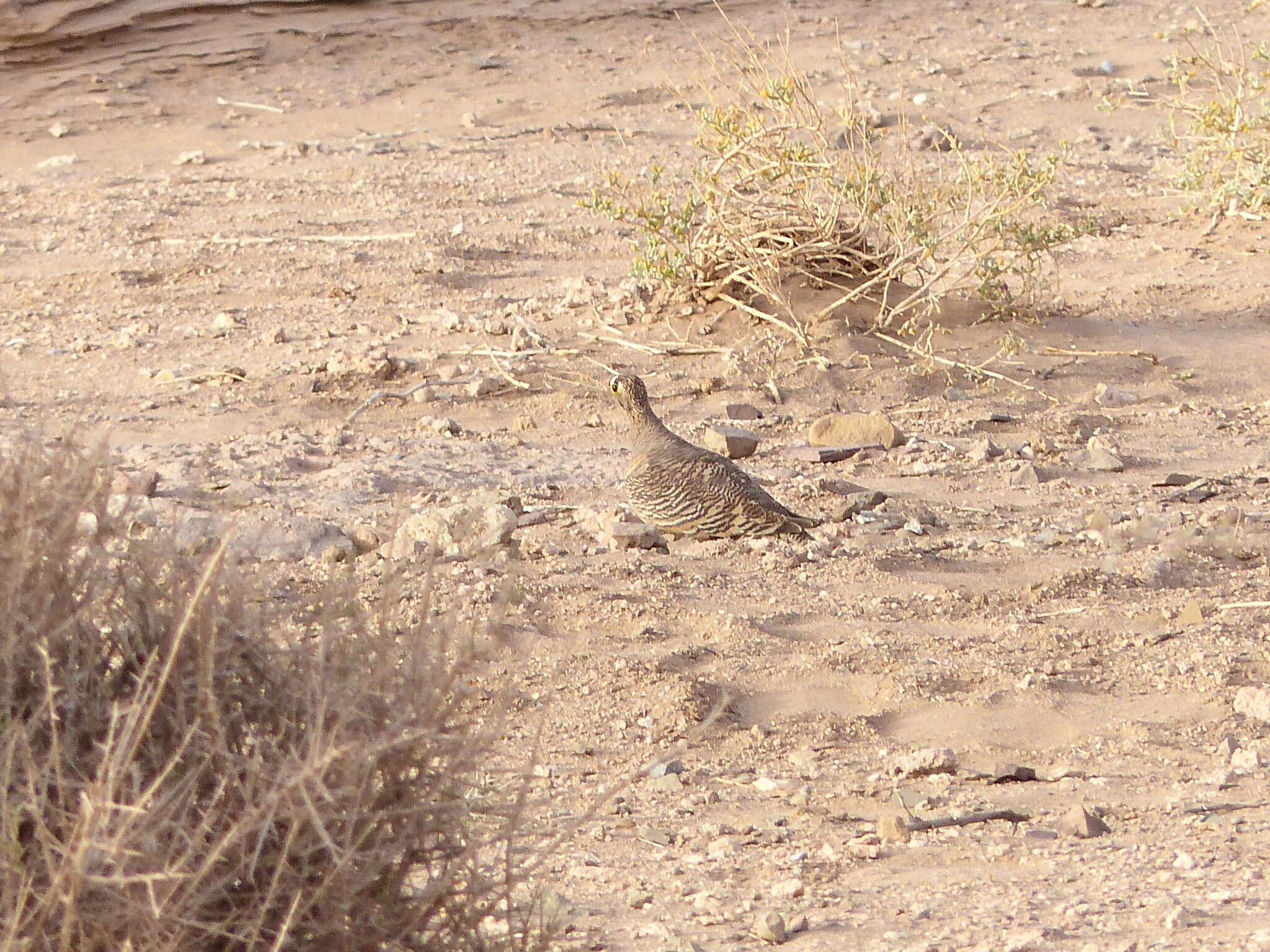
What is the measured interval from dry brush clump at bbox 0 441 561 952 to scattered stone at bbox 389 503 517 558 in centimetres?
267

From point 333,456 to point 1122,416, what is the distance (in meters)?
3.31

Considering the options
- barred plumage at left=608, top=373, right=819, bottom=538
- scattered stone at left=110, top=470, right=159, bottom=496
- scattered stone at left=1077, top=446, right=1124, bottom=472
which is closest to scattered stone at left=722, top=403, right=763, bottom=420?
scattered stone at left=1077, top=446, right=1124, bottom=472

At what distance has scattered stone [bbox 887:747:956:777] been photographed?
3928 mm

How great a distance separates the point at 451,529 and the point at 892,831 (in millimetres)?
2105

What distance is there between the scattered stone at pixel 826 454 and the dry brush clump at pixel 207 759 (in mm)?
4256

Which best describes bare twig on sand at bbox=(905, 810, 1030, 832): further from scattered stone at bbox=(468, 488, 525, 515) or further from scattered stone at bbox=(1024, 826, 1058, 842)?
scattered stone at bbox=(468, 488, 525, 515)

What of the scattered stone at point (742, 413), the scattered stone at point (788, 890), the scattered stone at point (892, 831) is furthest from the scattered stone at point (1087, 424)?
the scattered stone at point (788, 890)

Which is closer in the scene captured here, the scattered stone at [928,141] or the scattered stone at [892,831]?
the scattered stone at [892,831]

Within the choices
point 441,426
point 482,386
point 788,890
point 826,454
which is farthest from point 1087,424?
point 788,890

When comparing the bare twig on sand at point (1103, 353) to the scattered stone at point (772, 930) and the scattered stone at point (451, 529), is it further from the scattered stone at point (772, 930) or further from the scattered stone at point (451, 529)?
the scattered stone at point (772, 930)

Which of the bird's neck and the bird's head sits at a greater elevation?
the bird's head

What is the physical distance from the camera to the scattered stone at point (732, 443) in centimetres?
656

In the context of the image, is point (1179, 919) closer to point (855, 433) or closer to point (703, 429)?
point (855, 433)

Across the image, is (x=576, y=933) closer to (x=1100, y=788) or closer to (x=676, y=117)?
(x=1100, y=788)
